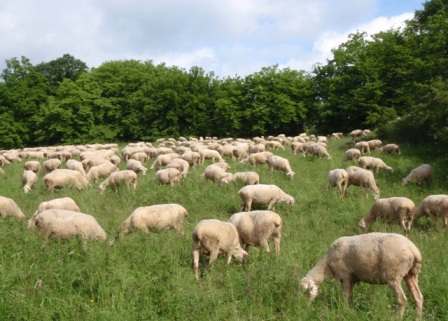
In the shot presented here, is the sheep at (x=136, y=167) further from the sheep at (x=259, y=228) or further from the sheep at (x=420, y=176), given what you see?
the sheep at (x=420, y=176)

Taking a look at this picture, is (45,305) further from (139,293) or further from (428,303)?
(428,303)

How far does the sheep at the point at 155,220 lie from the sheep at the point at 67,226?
2.22 ft

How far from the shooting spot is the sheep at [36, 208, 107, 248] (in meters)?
8.19

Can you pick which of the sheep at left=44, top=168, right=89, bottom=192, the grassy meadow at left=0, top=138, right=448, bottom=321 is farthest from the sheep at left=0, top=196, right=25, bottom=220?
the sheep at left=44, top=168, right=89, bottom=192

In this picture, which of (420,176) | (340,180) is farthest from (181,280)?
(420,176)

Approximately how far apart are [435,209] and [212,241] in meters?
5.80

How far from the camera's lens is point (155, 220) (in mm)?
9320

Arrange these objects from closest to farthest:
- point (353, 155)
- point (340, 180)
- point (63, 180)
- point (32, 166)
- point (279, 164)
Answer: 1. point (340, 180)
2. point (63, 180)
3. point (279, 164)
4. point (353, 155)
5. point (32, 166)

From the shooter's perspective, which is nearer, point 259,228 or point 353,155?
point 259,228

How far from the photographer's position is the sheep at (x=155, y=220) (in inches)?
360

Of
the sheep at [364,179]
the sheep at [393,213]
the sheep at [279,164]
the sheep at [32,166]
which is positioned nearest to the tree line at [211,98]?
the sheep at [279,164]

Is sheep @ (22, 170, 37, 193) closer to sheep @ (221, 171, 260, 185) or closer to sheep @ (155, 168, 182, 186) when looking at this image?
sheep @ (155, 168, 182, 186)

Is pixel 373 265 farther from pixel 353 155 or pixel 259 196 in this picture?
pixel 353 155

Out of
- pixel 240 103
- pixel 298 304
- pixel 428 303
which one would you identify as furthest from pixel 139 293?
pixel 240 103
